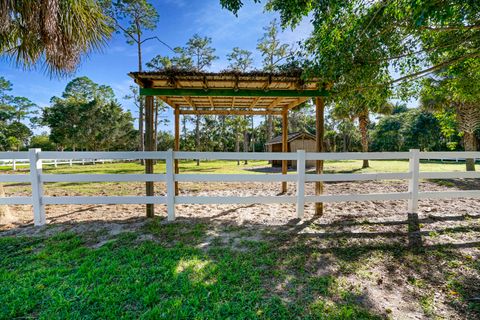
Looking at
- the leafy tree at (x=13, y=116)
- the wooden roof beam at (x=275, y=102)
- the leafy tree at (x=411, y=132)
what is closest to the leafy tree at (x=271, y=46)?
the wooden roof beam at (x=275, y=102)

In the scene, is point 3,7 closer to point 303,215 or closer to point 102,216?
point 102,216

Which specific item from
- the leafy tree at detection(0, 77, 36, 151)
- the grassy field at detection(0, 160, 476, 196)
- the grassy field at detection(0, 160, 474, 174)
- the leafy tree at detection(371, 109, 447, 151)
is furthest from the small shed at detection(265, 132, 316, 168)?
the leafy tree at detection(0, 77, 36, 151)

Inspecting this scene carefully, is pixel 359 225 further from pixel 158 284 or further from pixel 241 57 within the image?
pixel 241 57

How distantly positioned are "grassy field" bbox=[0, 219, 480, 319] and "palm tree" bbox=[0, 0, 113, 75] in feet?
10.9

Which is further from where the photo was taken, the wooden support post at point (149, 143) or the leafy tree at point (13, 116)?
the leafy tree at point (13, 116)

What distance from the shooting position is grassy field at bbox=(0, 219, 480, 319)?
2.10 m

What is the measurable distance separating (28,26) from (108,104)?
31.9 m

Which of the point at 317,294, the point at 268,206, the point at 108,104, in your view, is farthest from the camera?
the point at 108,104

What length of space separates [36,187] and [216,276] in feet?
13.0

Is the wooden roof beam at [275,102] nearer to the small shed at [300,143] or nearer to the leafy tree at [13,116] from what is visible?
the small shed at [300,143]

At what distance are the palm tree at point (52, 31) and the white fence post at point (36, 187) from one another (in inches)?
67.2

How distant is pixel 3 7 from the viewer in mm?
3316

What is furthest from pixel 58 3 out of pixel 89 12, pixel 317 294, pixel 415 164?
pixel 415 164

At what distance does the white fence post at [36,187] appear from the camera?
13.3 feet
